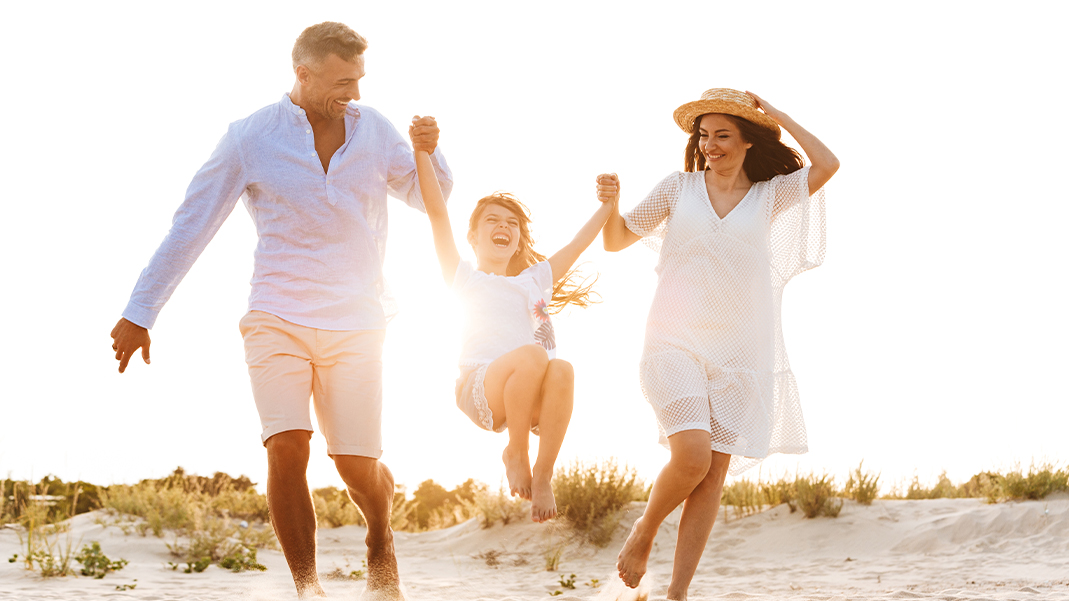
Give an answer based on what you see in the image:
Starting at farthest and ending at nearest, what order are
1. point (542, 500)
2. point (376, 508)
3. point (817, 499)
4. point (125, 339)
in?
point (817, 499) → point (376, 508) → point (542, 500) → point (125, 339)

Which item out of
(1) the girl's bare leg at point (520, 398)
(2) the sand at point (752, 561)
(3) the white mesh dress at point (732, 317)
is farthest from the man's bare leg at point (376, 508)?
(2) the sand at point (752, 561)

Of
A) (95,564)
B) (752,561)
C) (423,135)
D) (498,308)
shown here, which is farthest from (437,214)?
(752,561)

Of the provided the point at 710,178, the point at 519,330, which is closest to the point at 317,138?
the point at 519,330

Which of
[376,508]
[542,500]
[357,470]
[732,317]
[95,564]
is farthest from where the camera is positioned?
[95,564]

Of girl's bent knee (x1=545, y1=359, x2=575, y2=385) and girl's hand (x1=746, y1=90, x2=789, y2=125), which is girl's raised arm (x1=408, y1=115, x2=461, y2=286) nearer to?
girl's bent knee (x1=545, y1=359, x2=575, y2=385)

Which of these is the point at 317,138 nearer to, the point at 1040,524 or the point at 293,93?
the point at 293,93

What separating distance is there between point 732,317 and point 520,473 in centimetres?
130

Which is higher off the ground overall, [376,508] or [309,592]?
[376,508]

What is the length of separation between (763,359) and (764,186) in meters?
0.89

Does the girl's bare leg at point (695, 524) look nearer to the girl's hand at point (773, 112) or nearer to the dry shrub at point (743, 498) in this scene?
the girl's hand at point (773, 112)

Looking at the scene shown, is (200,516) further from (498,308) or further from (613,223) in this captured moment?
(613,223)

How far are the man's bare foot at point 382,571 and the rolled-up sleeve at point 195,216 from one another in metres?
1.46

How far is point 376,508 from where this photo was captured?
4.18 meters

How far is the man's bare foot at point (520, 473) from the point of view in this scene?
4020mm
